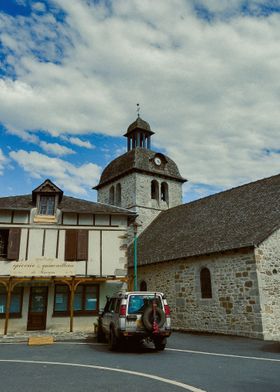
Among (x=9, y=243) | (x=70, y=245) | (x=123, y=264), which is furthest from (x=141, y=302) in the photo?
(x=9, y=243)

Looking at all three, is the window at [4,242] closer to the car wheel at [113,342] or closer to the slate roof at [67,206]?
the slate roof at [67,206]

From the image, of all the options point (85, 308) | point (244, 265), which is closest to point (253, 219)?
point (244, 265)

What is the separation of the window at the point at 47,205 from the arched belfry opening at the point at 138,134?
14.5m

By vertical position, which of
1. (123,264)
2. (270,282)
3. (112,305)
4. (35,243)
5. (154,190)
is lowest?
(112,305)

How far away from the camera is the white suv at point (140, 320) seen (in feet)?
28.1

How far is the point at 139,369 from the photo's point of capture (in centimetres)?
636

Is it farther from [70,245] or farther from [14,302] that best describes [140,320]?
[14,302]

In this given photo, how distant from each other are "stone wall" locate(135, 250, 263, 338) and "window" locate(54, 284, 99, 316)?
160 inches

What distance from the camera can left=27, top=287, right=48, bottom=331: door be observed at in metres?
14.3

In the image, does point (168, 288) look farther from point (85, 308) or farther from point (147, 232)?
point (147, 232)

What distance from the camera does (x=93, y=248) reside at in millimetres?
15375

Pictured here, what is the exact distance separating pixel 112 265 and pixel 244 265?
19.0 feet

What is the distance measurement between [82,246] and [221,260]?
6139 millimetres

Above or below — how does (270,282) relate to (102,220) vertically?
below
